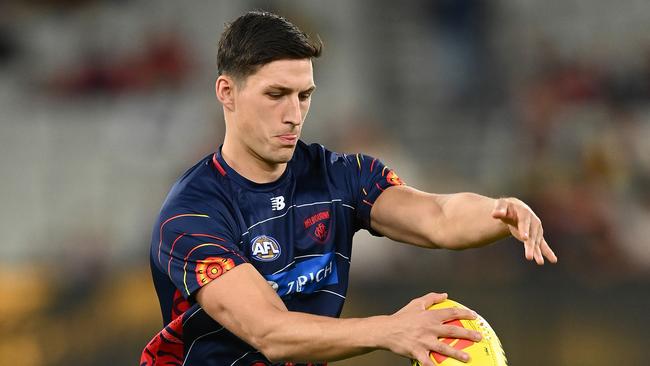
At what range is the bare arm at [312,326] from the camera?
3.30 m

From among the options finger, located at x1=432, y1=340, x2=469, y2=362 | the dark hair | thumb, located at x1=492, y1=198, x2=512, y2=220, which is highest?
the dark hair

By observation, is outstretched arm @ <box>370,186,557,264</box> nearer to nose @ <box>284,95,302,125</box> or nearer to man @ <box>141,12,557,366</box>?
man @ <box>141,12,557,366</box>

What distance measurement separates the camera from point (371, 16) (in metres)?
11.7

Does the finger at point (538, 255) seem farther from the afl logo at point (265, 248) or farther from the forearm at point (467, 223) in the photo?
the afl logo at point (265, 248)

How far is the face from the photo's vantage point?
12.9 ft

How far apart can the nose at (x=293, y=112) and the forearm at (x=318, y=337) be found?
78cm

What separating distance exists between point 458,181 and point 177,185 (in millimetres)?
6433

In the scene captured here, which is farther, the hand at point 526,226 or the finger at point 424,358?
the hand at point 526,226

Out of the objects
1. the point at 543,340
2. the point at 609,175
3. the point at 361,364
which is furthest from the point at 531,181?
the point at 361,364

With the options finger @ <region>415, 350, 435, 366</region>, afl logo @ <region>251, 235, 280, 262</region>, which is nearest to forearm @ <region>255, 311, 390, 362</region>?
finger @ <region>415, 350, 435, 366</region>

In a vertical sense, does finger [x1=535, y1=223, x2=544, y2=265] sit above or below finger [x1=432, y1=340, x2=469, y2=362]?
above

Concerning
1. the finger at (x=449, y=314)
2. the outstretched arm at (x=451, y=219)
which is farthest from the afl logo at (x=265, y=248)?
the finger at (x=449, y=314)

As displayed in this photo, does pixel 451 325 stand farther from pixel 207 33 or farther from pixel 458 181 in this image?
pixel 207 33

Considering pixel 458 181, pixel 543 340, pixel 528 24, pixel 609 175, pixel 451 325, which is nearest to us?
pixel 451 325
